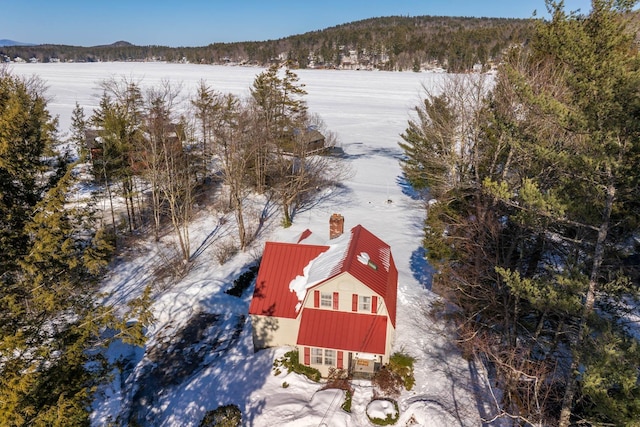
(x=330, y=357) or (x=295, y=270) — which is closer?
(x=330, y=357)

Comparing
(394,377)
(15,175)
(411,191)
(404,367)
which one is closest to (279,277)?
(394,377)

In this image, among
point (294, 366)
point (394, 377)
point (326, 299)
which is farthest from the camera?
point (294, 366)

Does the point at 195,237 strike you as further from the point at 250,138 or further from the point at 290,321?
the point at 290,321

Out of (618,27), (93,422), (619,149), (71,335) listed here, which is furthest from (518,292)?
(93,422)

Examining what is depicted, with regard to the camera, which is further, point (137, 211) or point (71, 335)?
point (137, 211)

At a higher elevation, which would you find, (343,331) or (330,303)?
(330,303)

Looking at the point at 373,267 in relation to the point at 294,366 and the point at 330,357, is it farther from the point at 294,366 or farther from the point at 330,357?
the point at 294,366

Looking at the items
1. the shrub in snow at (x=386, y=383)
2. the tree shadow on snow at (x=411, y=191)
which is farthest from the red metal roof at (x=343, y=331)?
the tree shadow on snow at (x=411, y=191)
